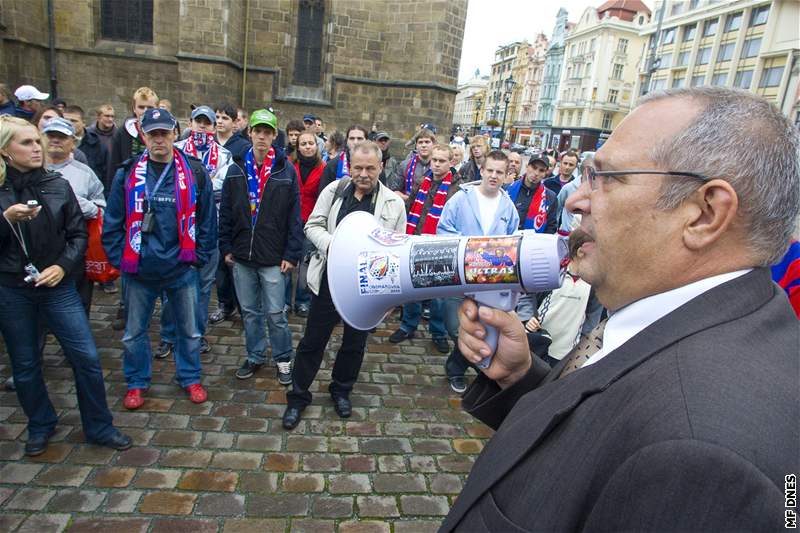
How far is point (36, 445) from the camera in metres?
3.29

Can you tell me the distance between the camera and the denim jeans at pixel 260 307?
177 inches

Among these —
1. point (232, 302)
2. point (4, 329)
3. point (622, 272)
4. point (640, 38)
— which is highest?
point (640, 38)

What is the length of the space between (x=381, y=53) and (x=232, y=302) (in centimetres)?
1143

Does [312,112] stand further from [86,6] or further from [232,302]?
[232,302]

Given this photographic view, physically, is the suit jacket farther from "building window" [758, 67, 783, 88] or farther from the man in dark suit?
"building window" [758, 67, 783, 88]

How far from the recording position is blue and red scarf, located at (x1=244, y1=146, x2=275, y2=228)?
4.52 metres

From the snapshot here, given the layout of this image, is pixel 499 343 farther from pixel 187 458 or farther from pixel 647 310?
pixel 187 458

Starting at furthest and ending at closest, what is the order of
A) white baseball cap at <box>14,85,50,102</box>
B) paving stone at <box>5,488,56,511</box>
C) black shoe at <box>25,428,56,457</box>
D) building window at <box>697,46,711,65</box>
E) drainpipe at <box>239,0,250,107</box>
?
building window at <box>697,46,711,65</box> → drainpipe at <box>239,0,250,107</box> → white baseball cap at <box>14,85,50,102</box> → black shoe at <box>25,428,56,457</box> → paving stone at <box>5,488,56,511</box>

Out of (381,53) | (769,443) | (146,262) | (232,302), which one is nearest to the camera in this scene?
(769,443)

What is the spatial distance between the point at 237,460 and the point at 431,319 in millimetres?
3011

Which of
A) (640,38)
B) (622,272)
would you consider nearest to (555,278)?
(622,272)

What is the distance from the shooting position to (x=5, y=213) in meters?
2.90

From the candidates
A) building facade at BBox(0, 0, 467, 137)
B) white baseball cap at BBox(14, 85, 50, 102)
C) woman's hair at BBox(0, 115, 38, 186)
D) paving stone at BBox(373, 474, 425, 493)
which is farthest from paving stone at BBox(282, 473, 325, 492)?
building facade at BBox(0, 0, 467, 137)

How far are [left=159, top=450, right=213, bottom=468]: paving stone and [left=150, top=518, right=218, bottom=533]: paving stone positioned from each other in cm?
52
